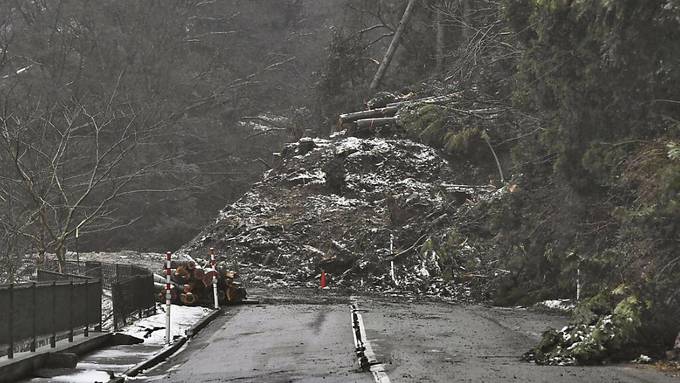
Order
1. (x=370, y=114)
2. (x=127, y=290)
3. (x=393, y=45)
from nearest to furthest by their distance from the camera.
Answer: (x=127, y=290) < (x=370, y=114) < (x=393, y=45)

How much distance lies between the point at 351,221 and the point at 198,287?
40.3 ft

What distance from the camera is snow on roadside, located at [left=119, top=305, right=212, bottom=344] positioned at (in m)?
15.5

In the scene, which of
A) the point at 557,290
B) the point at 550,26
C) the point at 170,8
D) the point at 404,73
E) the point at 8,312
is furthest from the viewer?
the point at 170,8

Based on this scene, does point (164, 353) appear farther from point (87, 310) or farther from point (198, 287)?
point (198, 287)

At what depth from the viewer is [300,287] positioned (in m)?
30.6

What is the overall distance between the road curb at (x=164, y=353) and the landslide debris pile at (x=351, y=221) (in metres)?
10.6

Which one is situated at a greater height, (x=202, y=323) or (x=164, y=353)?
(x=202, y=323)

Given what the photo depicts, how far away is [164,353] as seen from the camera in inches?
516

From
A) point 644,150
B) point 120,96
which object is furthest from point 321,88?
point 644,150

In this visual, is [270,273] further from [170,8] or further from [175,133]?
[170,8]

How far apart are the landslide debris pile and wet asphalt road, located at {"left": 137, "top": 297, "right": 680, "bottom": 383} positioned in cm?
776

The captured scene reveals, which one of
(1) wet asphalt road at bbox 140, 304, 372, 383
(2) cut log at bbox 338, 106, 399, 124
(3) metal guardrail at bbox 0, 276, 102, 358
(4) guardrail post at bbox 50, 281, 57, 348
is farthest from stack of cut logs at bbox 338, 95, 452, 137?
(4) guardrail post at bbox 50, 281, 57, 348

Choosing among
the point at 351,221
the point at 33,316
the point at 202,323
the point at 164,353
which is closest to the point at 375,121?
the point at 351,221

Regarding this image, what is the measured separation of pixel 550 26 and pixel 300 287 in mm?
16873
